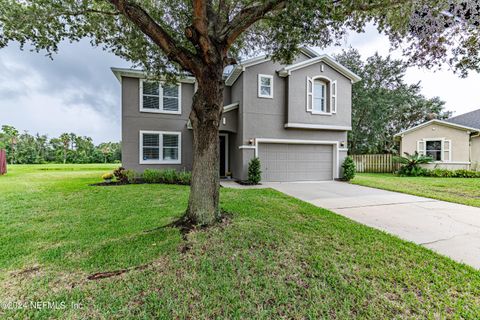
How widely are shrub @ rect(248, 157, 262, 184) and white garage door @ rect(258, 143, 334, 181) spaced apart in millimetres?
828

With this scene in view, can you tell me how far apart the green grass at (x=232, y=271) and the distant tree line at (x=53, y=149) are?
33665 millimetres

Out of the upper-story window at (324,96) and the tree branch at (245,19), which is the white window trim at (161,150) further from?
the tree branch at (245,19)

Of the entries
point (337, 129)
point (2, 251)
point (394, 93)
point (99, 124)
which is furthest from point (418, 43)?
point (99, 124)

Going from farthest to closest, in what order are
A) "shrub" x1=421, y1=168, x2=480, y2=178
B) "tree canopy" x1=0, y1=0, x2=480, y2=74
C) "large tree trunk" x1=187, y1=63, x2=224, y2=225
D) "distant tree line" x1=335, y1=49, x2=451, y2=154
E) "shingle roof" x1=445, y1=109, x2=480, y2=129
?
"distant tree line" x1=335, y1=49, x2=451, y2=154
"shingle roof" x1=445, y1=109, x2=480, y2=129
"shrub" x1=421, y1=168, x2=480, y2=178
"large tree trunk" x1=187, y1=63, x2=224, y2=225
"tree canopy" x1=0, y1=0, x2=480, y2=74

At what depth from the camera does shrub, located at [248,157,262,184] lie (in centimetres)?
949

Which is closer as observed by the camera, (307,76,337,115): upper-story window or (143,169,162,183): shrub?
(143,169,162,183): shrub

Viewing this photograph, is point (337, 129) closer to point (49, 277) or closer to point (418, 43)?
point (418, 43)

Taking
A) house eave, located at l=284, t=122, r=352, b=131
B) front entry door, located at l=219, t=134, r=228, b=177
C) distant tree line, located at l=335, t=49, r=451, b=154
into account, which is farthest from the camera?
distant tree line, located at l=335, t=49, r=451, b=154

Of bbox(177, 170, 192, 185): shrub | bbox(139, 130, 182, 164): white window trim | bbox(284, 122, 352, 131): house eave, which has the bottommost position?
bbox(177, 170, 192, 185): shrub

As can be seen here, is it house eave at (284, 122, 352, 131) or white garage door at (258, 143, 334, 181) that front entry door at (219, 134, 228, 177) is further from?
house eave at (284, 122, 352, 131)

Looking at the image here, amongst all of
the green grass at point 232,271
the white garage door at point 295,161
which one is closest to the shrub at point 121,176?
the green grass at point 232,271

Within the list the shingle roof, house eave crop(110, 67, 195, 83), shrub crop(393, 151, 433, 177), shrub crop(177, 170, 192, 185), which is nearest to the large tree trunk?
shrub crop(177, 170, 192, 185)

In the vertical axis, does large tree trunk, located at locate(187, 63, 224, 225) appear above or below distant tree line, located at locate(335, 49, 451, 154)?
below

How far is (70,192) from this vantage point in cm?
766
